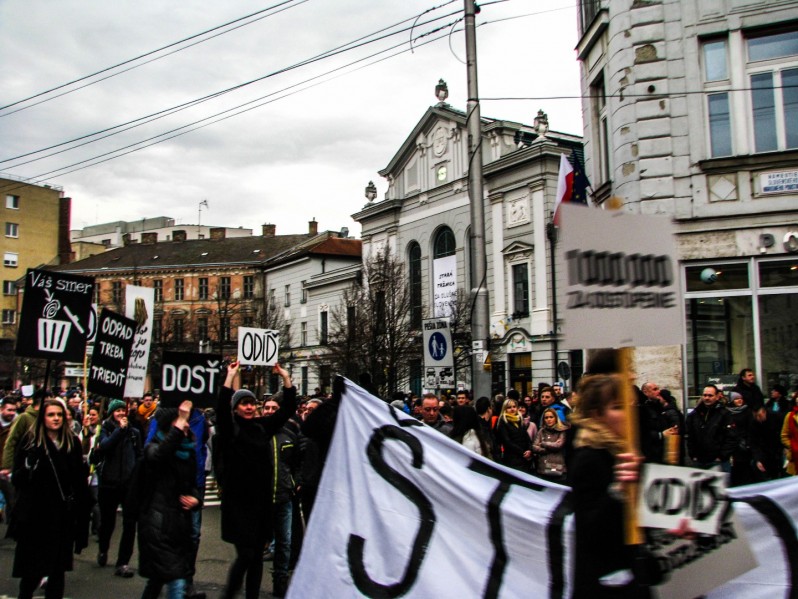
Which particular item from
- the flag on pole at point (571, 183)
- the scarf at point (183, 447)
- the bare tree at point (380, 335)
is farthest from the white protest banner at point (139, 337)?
the bare tree at point (380, 335)

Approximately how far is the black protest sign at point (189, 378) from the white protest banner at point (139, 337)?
8.19 ft

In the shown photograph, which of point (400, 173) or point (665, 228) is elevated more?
point (400, 173)

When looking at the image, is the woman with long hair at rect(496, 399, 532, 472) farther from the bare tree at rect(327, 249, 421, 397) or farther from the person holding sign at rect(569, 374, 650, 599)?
the bare tree at rect(327, 249, 421, 397)

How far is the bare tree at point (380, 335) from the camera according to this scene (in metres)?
33.5

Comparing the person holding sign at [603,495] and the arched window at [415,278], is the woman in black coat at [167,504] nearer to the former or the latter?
the person holding sign at [603,495]

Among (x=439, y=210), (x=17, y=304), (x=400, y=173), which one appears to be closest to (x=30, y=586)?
(x=439, y=210)

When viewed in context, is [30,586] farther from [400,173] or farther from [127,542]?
[400,173]

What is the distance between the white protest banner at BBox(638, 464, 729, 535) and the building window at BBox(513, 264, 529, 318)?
115 feet

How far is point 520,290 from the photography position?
39781 millimetres

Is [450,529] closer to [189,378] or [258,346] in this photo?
[189,378]

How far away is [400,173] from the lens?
164ft

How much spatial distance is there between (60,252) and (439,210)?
49190 millimetres

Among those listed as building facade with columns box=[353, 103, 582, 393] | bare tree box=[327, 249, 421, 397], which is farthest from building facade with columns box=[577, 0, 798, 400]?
building facade with columns box=[353, 103, 582, 393]

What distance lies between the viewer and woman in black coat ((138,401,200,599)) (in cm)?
651
